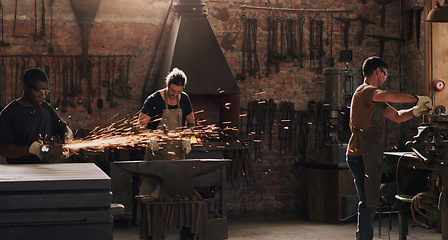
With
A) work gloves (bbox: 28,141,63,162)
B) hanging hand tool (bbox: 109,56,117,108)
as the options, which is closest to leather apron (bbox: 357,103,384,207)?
work gloves (bbox: 28,141,63,162)

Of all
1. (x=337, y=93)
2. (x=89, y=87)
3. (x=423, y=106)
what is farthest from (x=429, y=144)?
(x=89, y=87)

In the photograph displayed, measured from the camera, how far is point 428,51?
743cm

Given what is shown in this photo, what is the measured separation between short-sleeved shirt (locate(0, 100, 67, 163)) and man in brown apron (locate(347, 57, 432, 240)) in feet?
7.34

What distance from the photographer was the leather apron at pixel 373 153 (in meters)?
4.66

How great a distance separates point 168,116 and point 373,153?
180 centimetres

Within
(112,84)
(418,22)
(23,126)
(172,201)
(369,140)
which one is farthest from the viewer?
(418,22)

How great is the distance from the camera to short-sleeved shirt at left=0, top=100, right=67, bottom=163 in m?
4.12

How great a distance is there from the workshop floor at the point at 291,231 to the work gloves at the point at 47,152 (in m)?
2.16

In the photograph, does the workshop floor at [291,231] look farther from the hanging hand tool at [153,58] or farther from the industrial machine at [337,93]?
the hanging hand tool at [153,58]

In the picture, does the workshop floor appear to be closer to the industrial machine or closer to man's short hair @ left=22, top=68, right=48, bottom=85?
the industrial machine

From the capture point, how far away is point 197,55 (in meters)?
6.82

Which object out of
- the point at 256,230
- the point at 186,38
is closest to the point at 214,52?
the point at 186,38

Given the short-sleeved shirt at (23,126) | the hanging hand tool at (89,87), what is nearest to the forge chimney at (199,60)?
the hanging hand tool at (89,87)

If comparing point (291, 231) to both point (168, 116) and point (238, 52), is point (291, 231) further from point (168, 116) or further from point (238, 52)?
point (238, 52)
